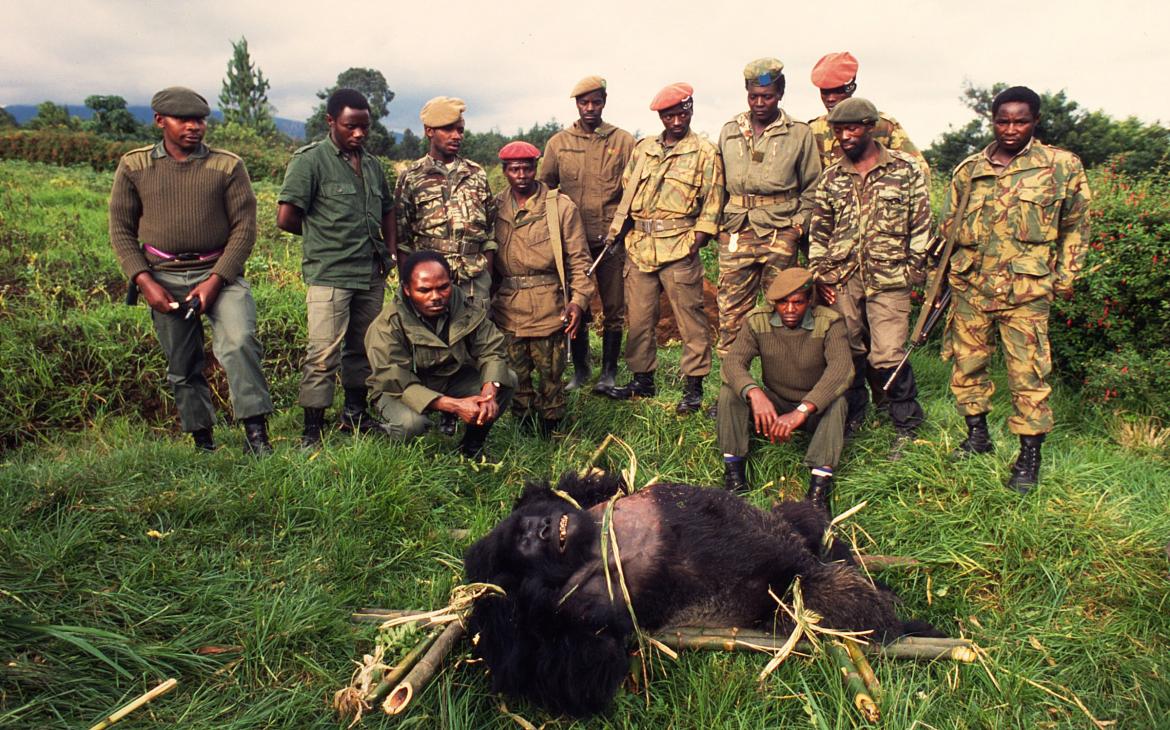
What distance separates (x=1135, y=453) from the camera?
5.14 m

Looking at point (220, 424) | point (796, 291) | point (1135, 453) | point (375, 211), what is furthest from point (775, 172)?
point (220, 424)

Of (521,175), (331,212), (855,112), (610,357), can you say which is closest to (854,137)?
(855,112)

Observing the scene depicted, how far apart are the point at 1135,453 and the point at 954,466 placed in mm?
1965

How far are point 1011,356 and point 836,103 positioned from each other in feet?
7.17

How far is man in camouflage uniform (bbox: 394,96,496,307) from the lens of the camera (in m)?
5.14

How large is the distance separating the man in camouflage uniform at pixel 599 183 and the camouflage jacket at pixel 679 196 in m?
0.54

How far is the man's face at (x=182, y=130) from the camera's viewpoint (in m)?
4.30

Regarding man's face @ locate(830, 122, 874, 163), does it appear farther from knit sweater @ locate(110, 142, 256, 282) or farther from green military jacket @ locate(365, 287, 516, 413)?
knit sweater @ locate(110, 142, 256, 282)

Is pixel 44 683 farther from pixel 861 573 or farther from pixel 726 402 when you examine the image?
pixel 726 402

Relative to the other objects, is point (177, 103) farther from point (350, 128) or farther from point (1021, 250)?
point (1021, 250)

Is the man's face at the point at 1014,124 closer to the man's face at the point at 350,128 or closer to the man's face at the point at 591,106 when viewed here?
the man's face at the point at 591,106

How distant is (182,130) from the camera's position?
14.2 feet

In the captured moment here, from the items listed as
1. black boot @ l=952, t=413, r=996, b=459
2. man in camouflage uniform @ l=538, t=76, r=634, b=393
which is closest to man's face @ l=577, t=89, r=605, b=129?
man in camouflage uniform @ l=538, t=76, r=634, b=393

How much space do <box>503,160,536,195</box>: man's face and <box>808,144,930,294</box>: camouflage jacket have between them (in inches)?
81.7
